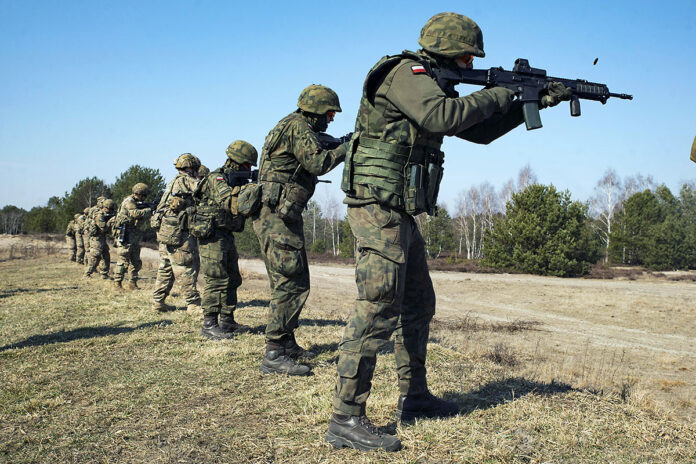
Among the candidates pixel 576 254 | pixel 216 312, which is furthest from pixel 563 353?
pixel 576 254

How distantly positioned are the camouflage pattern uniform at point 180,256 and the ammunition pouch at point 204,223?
5.31 feet

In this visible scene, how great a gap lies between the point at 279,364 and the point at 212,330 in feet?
6.64

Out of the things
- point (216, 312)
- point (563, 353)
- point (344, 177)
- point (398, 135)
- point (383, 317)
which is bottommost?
point (563, 353)

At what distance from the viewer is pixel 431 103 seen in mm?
2943

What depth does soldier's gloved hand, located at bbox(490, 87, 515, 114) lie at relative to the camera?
317 cm

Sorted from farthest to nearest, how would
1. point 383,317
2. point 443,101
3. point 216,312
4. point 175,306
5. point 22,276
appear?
1. point 22,276
2. point 175,306
3. point 216,312
4. point 383,317
5. point 443,101

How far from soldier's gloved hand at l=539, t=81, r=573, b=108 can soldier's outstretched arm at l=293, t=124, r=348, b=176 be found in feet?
6.03

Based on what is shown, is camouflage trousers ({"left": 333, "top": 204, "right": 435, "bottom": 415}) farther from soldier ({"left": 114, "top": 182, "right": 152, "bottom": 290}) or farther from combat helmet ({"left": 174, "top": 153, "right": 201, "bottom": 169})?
soldier ({"left": 114, "top": 182, "right": 152, "bottom": 290})

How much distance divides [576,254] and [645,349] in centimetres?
1789

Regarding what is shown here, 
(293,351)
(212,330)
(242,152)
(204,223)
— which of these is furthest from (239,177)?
(293,351)

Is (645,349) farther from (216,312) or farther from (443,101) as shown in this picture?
(443,101)

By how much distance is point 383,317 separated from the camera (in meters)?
3.17

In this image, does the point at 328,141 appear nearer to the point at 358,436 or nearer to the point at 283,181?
the point at 283,181

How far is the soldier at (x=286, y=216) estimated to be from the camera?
16.7 feet
